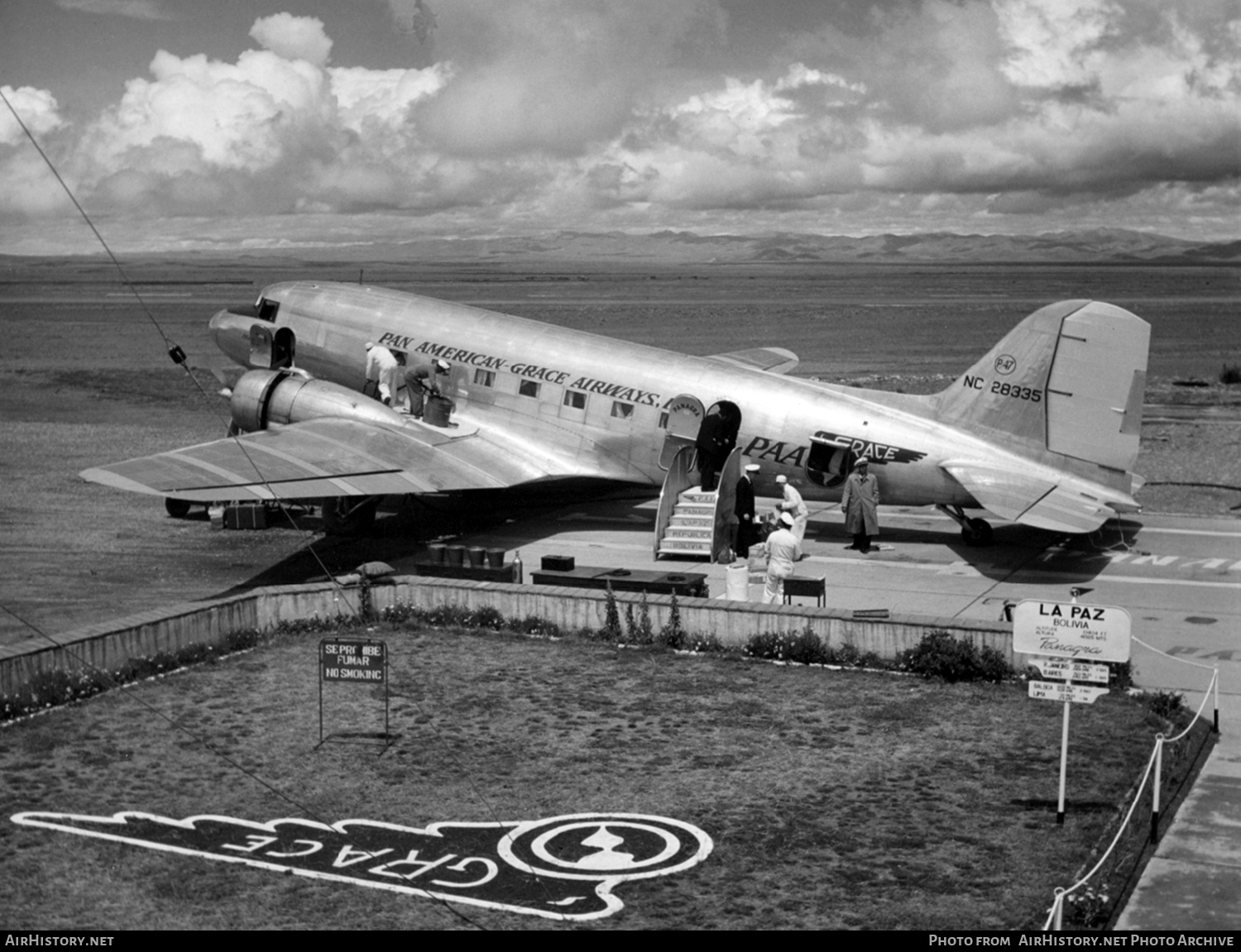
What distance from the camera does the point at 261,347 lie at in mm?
30047

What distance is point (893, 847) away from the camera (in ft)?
38.6

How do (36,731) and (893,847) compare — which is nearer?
(893,847)

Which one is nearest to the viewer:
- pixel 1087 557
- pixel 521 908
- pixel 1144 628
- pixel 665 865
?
pixel 521 908

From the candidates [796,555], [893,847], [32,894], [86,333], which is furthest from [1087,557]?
[86,333]

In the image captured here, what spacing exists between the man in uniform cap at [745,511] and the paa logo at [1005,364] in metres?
4.69

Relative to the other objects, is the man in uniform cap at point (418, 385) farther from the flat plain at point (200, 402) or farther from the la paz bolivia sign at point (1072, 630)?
the la paz bolivia sign at point (1072, 630)

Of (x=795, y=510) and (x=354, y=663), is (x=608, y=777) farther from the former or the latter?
(x=795, y=510)

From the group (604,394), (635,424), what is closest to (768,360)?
(604,394)

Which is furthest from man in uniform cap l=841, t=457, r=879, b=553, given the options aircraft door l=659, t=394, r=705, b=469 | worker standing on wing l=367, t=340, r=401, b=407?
worker standing on wing l=367, t=340, r=401, b=407

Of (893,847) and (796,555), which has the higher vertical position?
(796,555)

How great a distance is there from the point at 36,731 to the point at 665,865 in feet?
24.2

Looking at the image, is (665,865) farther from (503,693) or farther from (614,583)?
(614,583)

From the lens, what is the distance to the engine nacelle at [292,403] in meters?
27.0

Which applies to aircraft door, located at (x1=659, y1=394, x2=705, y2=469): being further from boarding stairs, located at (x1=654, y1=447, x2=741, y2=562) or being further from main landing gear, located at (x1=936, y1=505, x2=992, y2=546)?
main landing gear, located at (x1=936, y1=505, x2=992, y2=546)
